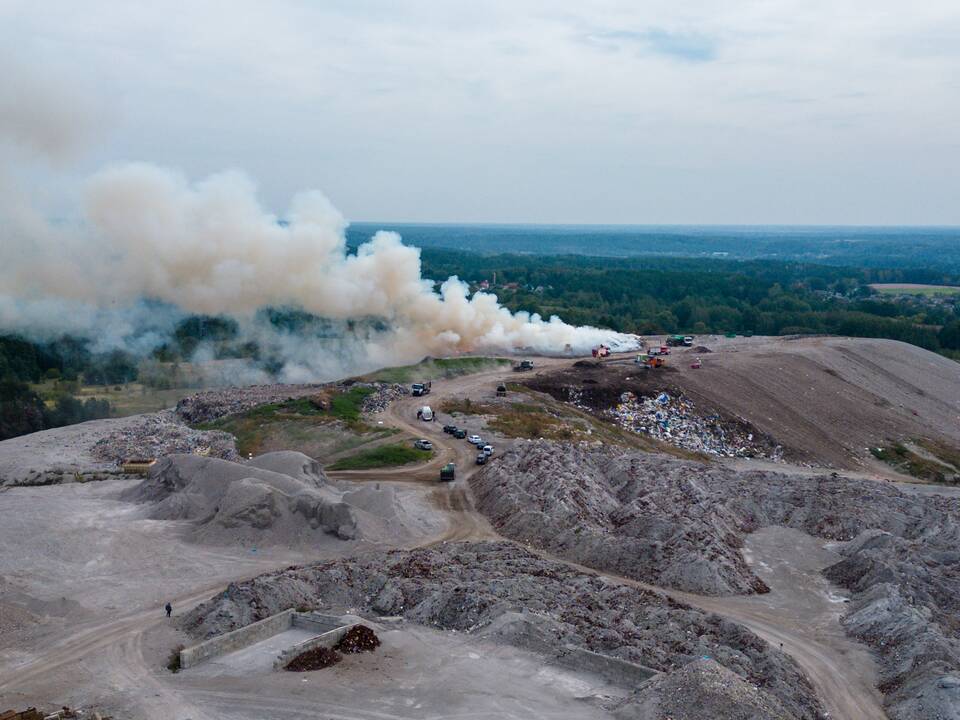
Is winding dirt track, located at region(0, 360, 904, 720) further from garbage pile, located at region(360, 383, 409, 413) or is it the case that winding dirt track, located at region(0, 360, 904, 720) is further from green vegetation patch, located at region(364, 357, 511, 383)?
green vegetation patch, located at region(364, 357, 511, 383)

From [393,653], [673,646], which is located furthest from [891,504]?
[393,653]

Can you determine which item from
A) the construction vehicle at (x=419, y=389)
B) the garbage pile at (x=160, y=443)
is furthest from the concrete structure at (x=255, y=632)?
the construction vehicle at (x=419, y=389)

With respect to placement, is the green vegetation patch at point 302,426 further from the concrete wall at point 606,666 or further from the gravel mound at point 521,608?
the concrete wall at point 606,666

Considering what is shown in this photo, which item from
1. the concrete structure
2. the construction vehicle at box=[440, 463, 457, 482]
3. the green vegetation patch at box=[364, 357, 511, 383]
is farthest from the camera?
the green vegetation patch at box=[364, 357, 511, 383]

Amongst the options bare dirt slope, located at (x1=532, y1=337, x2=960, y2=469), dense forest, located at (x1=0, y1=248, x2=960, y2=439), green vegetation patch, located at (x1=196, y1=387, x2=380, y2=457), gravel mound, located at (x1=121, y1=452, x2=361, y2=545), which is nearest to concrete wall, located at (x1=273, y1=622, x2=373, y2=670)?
gravel mound, located at (x1=121, y1=452, x2=361, y2=545)

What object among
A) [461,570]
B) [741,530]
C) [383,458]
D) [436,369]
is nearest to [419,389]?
[436,369]

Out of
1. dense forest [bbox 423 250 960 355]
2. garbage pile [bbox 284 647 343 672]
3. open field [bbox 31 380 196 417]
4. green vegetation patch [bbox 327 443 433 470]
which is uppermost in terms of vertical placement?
dense forest [bbox 423 250 960 355]

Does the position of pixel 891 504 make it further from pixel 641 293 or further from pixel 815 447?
pixel 641 293
